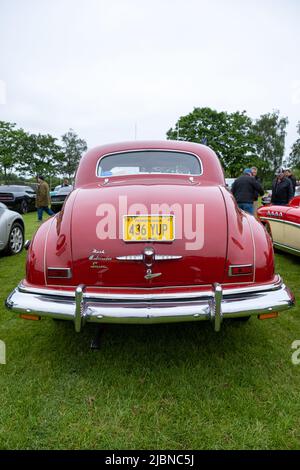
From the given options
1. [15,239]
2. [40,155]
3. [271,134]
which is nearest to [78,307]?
[15,239]

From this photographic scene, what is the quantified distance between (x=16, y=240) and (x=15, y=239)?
37mm

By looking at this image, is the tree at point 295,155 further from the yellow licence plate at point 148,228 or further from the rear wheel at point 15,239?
the yellow licence plate at point 148,228

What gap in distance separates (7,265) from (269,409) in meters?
4.48

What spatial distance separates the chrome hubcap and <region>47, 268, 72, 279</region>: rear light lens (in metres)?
4.15

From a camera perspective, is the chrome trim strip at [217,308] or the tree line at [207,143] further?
the tree line at [207,143]

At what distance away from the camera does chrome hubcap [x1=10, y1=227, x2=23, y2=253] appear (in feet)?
19.4

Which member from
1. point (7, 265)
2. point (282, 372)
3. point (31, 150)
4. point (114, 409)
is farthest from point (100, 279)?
point (31, 150)

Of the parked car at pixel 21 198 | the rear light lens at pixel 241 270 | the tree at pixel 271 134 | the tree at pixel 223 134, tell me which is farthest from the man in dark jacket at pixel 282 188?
the tree at pixel 271 134

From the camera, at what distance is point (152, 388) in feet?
7.02

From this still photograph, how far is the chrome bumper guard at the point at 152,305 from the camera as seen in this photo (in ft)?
6.35

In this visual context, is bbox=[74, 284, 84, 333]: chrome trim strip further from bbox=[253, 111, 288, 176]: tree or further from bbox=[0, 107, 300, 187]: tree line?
bbox=[253, 111, 288, 176]: tree

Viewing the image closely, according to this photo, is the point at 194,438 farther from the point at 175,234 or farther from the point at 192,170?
the point at 192,170

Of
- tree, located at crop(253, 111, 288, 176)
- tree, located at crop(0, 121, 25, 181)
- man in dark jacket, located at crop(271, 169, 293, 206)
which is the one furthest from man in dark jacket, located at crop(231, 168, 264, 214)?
tree, located at crop(253, 111, 288, 176)

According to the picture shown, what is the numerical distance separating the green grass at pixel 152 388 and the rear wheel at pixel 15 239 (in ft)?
9.99
